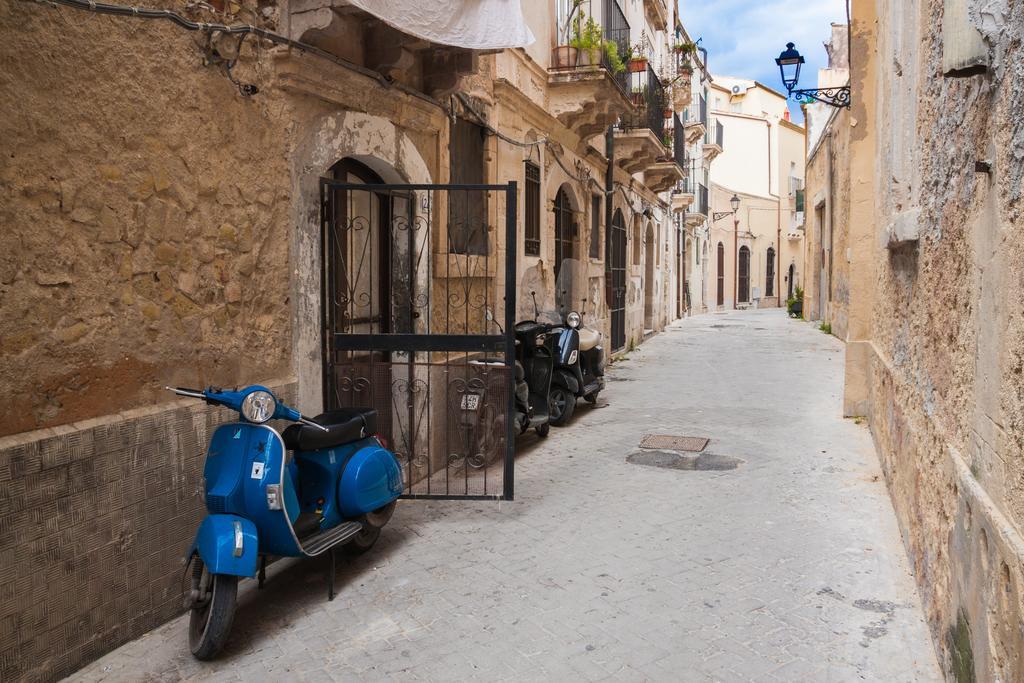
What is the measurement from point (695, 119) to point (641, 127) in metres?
16.5

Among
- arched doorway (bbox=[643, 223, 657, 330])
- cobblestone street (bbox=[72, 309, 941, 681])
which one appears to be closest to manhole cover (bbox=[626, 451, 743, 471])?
cobblestone street (bbox=[72, 309, 941, 681])

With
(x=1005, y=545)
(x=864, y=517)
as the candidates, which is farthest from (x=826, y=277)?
(x=1005, y=545)

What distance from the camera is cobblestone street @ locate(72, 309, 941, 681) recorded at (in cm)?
329

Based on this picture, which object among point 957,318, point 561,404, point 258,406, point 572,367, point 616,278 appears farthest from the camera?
point 616,278

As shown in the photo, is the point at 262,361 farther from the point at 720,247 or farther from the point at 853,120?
the point at 720,247

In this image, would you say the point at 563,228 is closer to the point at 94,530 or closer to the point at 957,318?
the point at 957,318

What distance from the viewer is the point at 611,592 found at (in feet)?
13.2

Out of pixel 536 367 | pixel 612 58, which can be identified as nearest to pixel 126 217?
pixel 536 367

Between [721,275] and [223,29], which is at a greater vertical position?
[223,29]

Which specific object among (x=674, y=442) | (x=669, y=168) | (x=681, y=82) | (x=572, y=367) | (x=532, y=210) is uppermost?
(x=681, y=82)

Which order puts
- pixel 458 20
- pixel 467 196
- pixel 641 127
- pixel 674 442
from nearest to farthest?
1. pixel 458 20
2. pixel 467 196
3. pixel 674 442
4. pixel 641 127

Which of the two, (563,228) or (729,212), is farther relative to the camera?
(729,212)

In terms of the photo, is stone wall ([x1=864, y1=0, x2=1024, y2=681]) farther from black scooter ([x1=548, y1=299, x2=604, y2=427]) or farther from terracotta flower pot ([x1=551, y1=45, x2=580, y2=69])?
terracotta flower pot ([x1=551, y1=45, x2=580, y2=69])

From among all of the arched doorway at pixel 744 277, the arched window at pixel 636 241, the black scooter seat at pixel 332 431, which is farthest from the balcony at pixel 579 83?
the arched doorway at pixel 744 277
